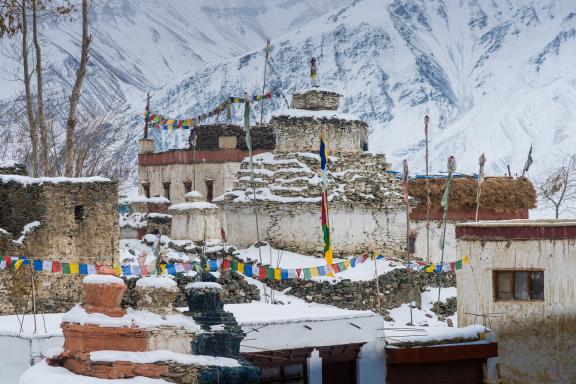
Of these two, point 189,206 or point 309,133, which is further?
point 189,206

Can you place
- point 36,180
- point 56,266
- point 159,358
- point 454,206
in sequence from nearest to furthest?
point 159,358, point 56,266, point 36,180, point 454,206

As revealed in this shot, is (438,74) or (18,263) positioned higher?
(438,74)

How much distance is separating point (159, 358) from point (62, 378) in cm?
102

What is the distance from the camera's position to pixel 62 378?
1052 cm

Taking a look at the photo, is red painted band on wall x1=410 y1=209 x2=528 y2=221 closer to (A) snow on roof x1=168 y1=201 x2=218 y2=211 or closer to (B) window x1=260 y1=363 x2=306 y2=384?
(A) snow on roof x1=168 y1=201 x2=218 y2=211

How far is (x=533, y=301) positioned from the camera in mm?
21125

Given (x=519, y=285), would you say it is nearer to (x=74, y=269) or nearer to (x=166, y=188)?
(x=74, y=269)

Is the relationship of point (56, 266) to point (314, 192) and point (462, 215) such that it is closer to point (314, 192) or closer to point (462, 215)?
point (314, 192)

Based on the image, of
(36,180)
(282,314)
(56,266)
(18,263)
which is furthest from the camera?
(36,180)

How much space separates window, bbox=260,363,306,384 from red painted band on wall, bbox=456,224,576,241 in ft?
18.5

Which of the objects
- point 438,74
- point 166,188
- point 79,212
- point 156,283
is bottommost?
point 156,283

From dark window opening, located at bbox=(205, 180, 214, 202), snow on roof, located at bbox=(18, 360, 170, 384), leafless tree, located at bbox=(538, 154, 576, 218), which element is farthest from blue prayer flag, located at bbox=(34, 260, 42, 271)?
leafless tree, located at bbox=(538, 154, 576, 218)

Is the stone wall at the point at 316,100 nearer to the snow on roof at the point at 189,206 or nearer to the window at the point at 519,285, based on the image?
the snow on roof at the point at 189,206

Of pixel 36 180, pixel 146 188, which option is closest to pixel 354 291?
pixel 36 180
